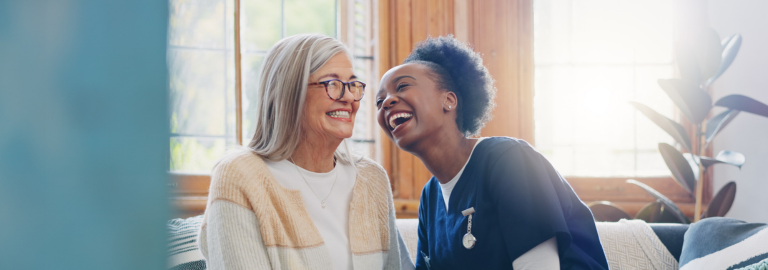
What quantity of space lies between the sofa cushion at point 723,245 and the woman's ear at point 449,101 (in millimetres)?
1031

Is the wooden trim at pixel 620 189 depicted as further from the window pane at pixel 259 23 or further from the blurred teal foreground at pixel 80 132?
the blurred teal foreground at pixel 80 132

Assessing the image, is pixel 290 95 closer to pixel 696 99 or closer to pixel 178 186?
pixel 178 186

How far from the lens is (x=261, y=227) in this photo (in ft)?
4.48

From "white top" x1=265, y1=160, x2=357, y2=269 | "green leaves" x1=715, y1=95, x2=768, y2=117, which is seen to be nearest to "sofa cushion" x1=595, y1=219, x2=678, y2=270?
"green leaves" x1=715, y1=95, x2=768, y2=117

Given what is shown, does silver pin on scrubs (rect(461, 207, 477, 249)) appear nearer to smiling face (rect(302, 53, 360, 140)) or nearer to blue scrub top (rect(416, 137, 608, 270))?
blue scrub top (rect(416, 137, 608, 270))

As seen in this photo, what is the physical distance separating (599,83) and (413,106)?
196 cm

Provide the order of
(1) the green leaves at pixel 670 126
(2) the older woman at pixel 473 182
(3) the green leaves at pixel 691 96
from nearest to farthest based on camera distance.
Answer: (2) the older woman at pixel 473 182 < (3) the green leaves at pixel 691 96 < (1) the green leaves at pixel 670 126

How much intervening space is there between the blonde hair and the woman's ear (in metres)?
0.34

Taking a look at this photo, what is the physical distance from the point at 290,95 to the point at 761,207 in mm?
2506

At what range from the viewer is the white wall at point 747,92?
9.19 ft

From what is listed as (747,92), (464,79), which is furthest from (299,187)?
(747,92)

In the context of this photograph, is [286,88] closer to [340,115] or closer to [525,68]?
[340,115]

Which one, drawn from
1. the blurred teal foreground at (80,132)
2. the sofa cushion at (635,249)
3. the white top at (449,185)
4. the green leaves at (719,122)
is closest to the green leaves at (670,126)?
the green leaves at (719,122)

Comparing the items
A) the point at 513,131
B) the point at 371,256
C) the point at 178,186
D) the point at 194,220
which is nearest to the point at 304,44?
the point at 371,256
